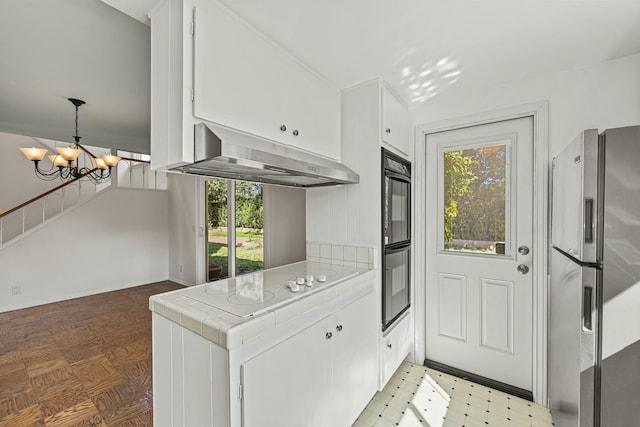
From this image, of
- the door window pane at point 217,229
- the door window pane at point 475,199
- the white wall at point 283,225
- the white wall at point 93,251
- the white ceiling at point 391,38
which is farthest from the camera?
the door window pane at point 217,229

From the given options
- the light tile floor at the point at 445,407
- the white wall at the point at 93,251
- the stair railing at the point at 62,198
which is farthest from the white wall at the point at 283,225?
the white wall at the point at 93,251

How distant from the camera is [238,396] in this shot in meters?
0.93

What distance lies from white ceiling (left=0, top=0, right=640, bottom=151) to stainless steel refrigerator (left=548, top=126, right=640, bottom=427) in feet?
2.19

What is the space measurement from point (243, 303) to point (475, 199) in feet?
6.26

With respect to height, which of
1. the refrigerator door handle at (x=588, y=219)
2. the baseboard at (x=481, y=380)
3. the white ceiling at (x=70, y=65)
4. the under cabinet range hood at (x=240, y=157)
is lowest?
the baseboard at (x=481, y=380)

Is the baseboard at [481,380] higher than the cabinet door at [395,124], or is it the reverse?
the cabinet door at [395,124]

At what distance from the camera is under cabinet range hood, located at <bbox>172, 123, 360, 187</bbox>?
108 cm

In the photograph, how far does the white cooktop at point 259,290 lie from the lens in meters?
1.16

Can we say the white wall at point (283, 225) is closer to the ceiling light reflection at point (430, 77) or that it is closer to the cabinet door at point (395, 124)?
the cabinet door at point (395, 124)

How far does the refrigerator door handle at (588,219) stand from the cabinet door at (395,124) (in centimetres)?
112

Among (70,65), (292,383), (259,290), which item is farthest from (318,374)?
(70,65)

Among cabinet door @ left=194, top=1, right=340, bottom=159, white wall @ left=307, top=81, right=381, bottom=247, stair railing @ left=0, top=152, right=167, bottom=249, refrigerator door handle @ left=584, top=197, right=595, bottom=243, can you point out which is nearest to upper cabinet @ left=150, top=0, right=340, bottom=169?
cabinet door @ left=194, top=1, right=340, bottom=159

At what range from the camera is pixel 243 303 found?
1.19 m

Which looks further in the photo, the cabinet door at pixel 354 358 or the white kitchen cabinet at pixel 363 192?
the white kitchen cabinet at pixel 363 192
